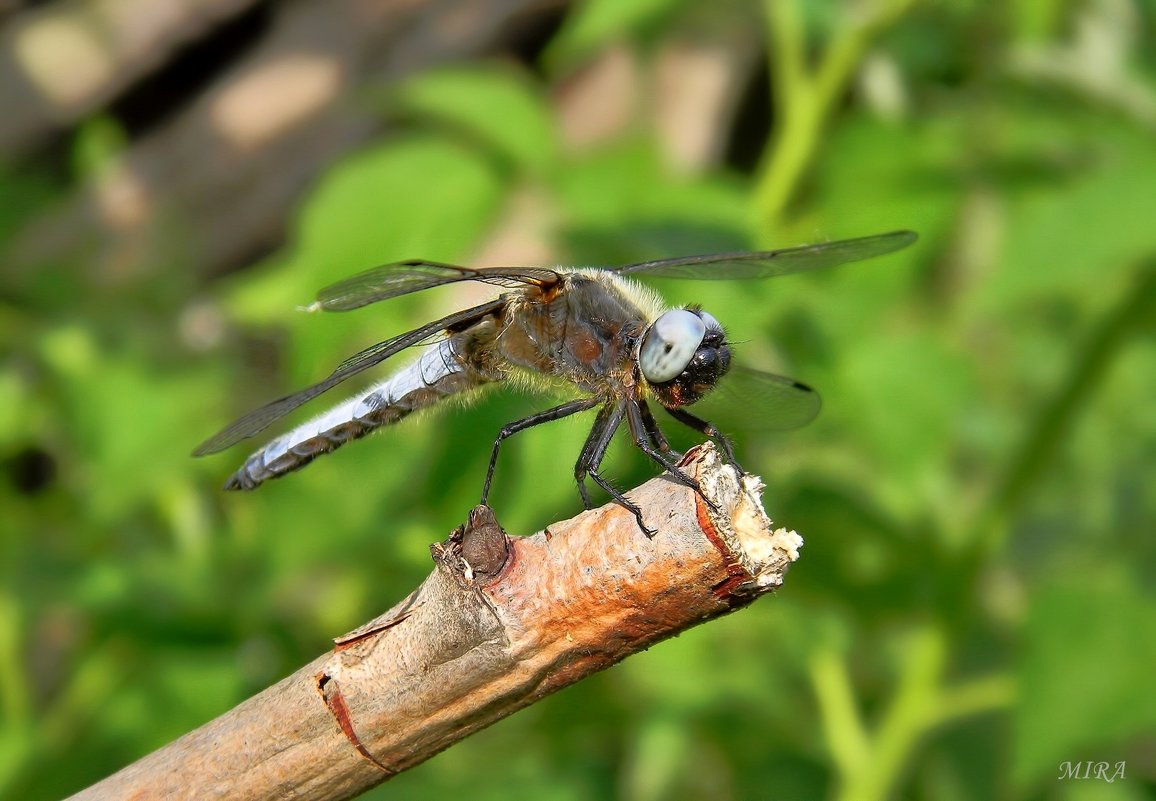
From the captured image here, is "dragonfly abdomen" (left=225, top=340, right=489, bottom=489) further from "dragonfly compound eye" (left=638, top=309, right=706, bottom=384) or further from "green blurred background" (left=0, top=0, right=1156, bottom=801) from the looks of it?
"dragonfly compound eye" (left=638, top=309, right=706, bottom=384)

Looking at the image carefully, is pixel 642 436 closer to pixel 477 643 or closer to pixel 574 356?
pixel 574 356

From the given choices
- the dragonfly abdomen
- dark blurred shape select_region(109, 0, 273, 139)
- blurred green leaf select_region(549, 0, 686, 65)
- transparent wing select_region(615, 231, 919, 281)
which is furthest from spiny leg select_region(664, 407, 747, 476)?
dark blurred shape select_region(109, 0, 273, 139)

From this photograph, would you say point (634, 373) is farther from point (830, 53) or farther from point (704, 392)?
point (830, 53)

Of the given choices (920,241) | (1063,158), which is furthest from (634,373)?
(1063,158)

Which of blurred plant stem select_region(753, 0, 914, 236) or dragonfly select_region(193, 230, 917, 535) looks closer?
dragonfly select_region(193, 230, 917, 535)

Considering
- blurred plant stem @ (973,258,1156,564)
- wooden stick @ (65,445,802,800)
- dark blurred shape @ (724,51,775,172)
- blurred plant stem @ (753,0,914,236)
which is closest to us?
wooden stick @ (65,445,802,800)

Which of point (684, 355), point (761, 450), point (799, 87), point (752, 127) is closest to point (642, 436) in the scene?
point (684, 355)

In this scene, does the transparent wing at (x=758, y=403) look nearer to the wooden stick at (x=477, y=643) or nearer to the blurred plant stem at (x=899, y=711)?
the blurred plant stem at (x=899, y=711)

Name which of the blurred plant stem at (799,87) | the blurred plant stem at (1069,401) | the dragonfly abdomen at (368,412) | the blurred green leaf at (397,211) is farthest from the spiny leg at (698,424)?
the blurred plant stem at (799,87)
